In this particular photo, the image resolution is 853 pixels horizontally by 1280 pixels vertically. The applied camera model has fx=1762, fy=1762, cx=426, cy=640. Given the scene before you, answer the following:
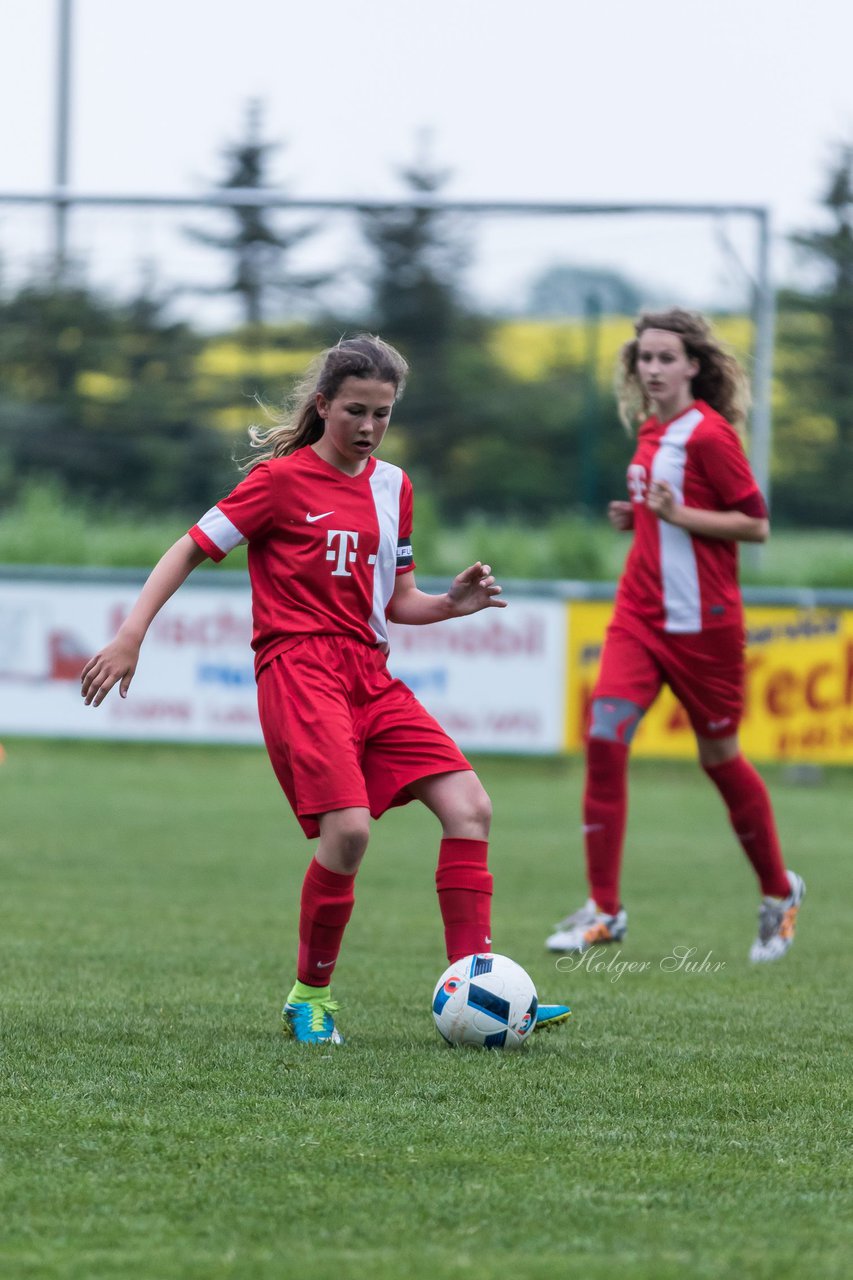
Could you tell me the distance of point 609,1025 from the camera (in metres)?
4.62

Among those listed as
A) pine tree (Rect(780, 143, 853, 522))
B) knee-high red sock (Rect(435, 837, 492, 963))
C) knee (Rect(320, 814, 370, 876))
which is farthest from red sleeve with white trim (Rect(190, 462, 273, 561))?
pine tree (Rect(780, 143, 853, 522))

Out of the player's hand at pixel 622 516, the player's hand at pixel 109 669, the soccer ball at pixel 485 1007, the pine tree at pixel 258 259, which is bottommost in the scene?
the soccer ball at pixel 485 1007

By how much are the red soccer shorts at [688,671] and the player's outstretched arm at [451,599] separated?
1694mm

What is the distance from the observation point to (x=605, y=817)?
6238 millimetres

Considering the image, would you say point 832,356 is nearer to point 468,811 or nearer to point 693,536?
point 693,536

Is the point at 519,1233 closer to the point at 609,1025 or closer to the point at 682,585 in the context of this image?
the point at 609,1025

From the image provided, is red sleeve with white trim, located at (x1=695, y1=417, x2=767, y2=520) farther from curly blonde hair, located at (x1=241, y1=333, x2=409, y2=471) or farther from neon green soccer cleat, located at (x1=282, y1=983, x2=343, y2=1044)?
neon green soccer cleat, located at (x1=282, y1=983, x2=343, y2=1044)

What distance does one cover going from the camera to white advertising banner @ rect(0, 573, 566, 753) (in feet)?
41.7

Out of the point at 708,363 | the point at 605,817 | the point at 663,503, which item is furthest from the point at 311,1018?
the point at 708,363

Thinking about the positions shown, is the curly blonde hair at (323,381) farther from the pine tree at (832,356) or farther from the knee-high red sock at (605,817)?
the pine tree at (832,356)

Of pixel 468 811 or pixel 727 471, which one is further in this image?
pixel 727 471

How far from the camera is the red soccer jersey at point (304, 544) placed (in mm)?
4402

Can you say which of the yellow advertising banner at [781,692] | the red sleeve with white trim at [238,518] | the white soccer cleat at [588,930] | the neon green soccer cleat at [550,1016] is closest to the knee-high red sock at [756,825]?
the white soccer cleat at [588,930]

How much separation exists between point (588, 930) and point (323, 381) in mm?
2444
